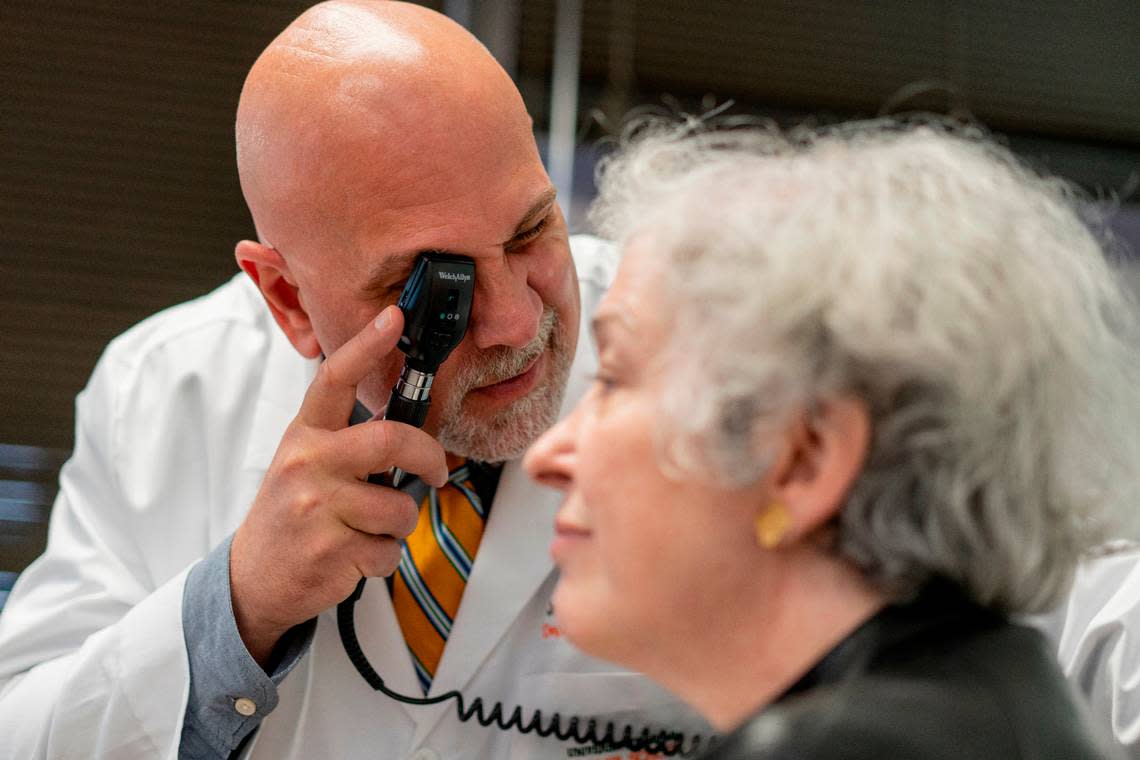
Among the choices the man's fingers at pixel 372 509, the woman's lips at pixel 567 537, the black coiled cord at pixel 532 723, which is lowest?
the black coiled cord at pixel 532 723

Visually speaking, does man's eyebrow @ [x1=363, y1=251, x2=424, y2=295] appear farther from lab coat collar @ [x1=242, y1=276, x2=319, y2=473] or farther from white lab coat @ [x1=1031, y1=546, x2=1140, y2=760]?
white lab coat @ [x1=1031, y1=546, x2=1140, y2=760]

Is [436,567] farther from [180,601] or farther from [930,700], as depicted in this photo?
[930,700]

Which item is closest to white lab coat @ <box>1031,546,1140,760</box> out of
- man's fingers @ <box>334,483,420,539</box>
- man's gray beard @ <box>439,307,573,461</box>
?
man's gray beard @ <box>439,307,573,461</box>

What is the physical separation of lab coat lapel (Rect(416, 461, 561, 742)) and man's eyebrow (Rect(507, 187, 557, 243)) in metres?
0.38

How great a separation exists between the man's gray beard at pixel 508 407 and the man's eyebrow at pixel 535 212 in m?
0.12

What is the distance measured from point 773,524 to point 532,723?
32.5 inches

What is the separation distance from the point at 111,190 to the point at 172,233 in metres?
0.18

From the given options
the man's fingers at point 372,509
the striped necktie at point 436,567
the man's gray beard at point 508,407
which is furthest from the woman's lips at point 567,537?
the striped necktie at point 436,567

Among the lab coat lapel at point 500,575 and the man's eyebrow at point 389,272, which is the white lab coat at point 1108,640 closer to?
the lab coat lapel at point 500,575

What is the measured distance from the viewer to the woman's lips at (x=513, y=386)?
1.74 metres

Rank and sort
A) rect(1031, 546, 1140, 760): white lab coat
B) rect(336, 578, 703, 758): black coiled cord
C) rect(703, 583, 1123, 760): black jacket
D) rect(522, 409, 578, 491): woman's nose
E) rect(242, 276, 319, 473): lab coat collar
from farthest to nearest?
rect(242, 276, 319, 473): lab coat collar, rect(336, 578, 703, 758): black coiled cord, rect(1031, 546, 1140, 760): white lab coat, rect(522, 409, 578, 491): woman's nose, rect(703, 583, 1123, 760): black jacket

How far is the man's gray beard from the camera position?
171 cm

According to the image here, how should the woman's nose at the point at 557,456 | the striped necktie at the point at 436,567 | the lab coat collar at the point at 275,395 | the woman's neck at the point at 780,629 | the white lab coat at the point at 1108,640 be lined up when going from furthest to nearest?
the lab coat collar at the point at 275,395, the striped necktie at the point at 436,567, the white lab coat at the point at 1108,640, the woman's nose at the point at 557,456, the woman's neck at the point at 780,629

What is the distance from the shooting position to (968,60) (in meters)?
3.82
